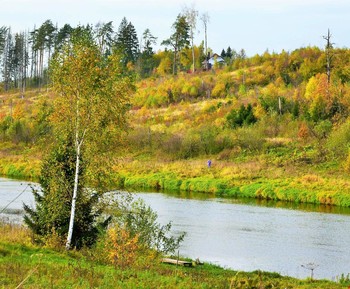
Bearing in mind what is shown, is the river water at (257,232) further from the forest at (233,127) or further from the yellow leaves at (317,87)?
the yellow leaves at (317,87)

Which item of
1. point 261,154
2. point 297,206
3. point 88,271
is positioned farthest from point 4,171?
point 88,271

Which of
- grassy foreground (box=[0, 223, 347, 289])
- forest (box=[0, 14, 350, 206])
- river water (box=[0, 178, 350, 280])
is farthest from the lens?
forest (box=[0, 14, 350, 206])

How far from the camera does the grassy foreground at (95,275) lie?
44.9ft

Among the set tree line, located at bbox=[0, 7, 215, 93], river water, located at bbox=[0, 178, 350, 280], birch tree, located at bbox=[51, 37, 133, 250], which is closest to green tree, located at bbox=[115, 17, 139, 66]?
tree line, located at bbox=[0, 7, 215, 93]

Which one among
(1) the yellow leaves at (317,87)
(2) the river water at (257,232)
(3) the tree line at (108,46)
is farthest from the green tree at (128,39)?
(2) the river water at (257,232)

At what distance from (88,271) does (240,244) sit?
41.8ft

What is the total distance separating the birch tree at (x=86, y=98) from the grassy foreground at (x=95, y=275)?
405 cm

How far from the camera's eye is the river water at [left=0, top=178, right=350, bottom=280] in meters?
23.6

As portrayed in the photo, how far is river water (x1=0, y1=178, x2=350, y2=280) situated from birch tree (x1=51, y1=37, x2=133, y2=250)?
4.18 m

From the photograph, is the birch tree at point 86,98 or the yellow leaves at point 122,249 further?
the birch tree at point 86,98

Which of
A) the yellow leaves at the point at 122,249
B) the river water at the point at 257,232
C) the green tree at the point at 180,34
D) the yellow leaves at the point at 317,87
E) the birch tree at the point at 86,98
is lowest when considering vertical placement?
the river water at the point at 257,232

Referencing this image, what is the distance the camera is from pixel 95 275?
14.8 meters

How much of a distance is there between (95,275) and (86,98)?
9.16 m

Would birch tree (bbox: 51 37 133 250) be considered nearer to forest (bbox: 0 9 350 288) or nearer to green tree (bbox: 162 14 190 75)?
forest (bbox: 0 9 350 288)
